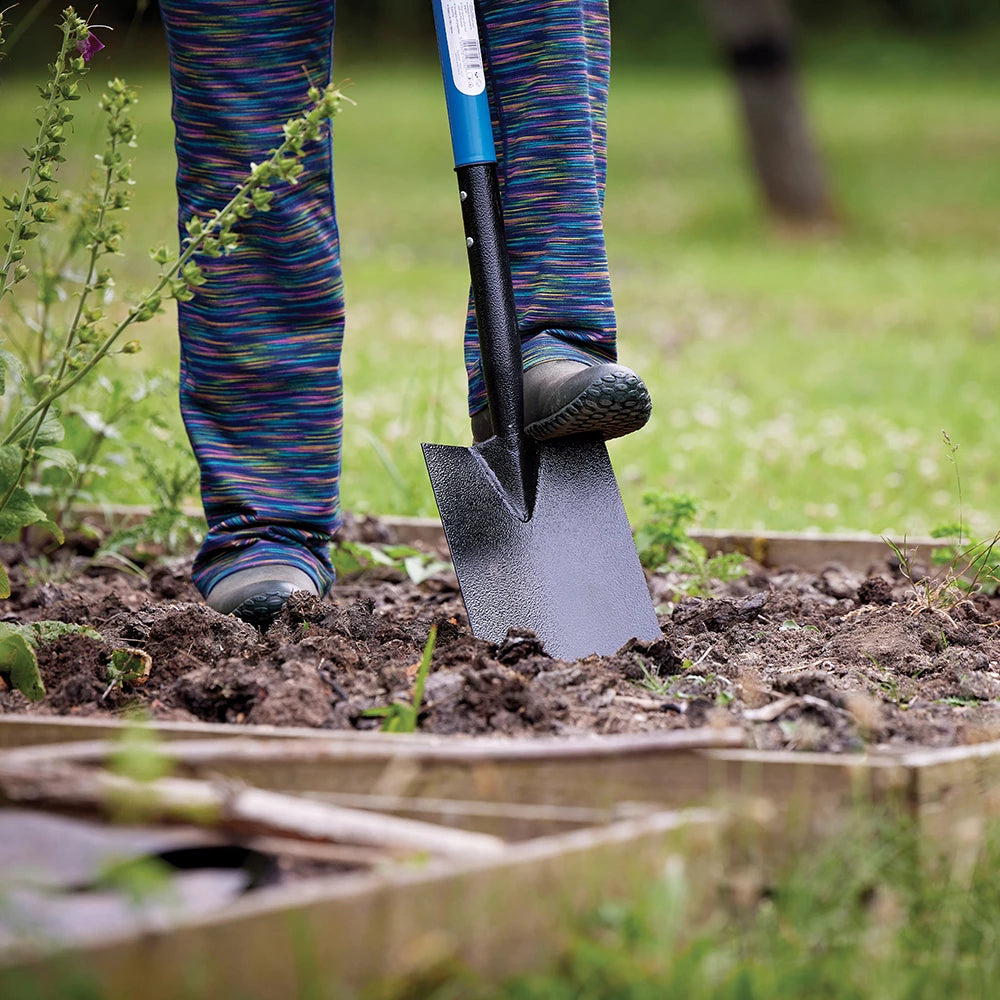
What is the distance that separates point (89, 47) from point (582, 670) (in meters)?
1.19

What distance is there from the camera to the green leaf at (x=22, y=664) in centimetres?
177

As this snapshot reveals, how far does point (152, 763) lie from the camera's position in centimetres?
112

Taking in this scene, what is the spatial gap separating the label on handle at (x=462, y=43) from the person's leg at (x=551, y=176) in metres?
0.08

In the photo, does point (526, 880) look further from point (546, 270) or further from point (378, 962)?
point (546, 270)

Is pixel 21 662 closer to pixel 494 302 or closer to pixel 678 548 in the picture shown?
pixel 494 302

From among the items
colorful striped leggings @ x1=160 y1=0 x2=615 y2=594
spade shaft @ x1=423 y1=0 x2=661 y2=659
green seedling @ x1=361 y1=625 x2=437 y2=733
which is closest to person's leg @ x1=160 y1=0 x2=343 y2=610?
colorful striped leggings @ x1=160 y1=0 x2=615 y2=594

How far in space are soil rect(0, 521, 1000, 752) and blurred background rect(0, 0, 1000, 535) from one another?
368 mm

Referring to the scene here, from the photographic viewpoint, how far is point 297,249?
2.40 m

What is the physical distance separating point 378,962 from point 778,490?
2.88m

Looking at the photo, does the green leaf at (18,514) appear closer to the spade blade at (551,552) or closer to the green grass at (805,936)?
the spade blade at (551,552)

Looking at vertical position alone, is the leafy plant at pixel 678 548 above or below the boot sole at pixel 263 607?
above

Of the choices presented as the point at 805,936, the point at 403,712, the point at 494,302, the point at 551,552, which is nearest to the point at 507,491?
the point at 551,552

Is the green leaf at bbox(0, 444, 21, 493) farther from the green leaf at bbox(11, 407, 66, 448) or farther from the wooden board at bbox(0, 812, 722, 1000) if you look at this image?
the wooden board at bbox(0, 812, 722, 1000)

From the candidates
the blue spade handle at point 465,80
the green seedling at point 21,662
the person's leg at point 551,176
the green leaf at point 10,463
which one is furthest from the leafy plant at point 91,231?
the person's leg at point 551,176
